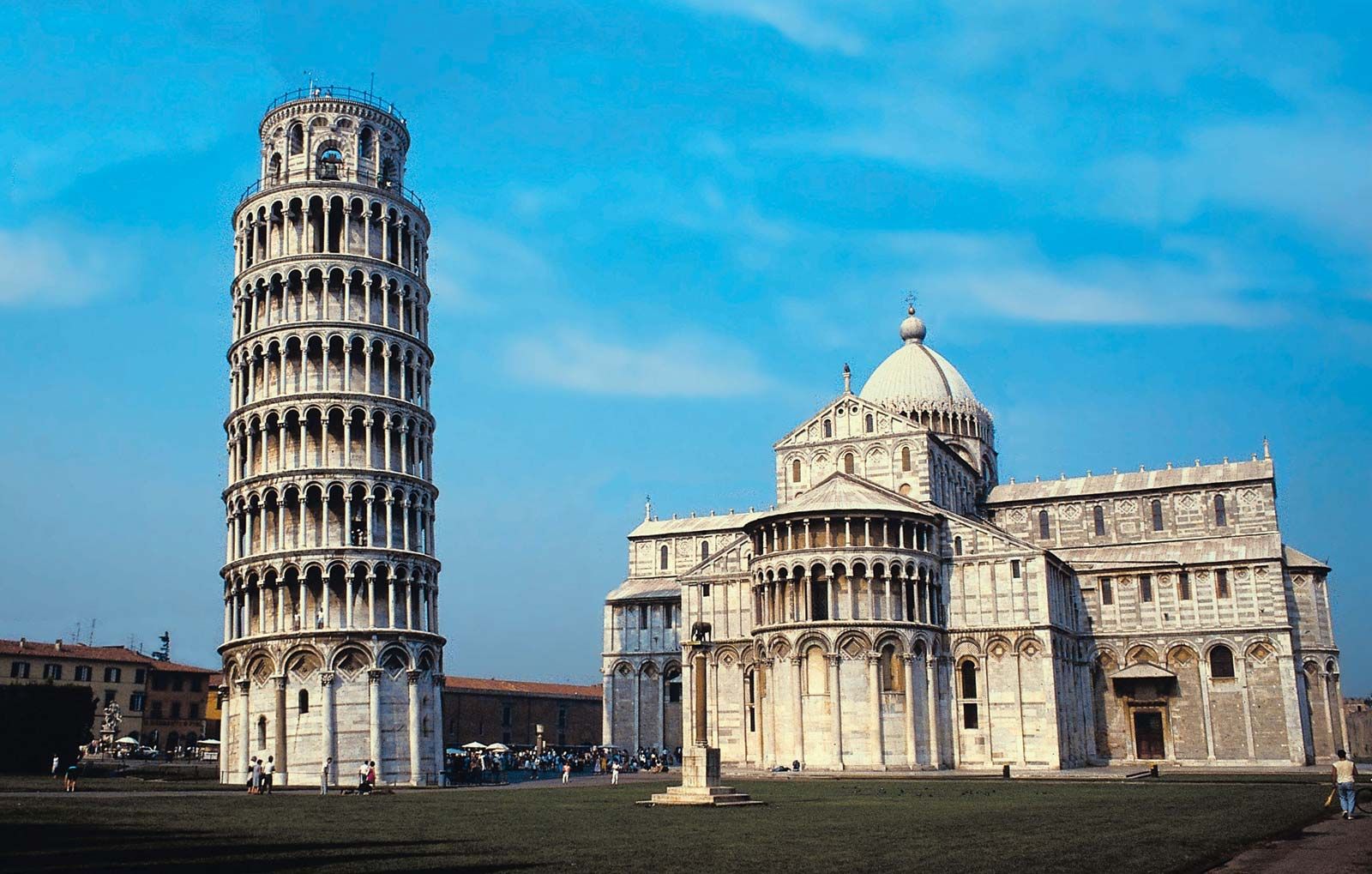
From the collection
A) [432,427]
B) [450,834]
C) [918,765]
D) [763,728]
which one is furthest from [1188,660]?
[450,834]

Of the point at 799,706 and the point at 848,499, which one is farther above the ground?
the point at 848,499

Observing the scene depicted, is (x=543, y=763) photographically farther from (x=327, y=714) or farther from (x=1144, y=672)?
(x=1144, y=672)

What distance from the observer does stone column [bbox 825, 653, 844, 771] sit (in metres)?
63.6

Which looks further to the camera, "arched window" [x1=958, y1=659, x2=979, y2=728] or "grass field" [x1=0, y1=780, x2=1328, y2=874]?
"arched window" [x1=958, y1=659, x2=979, y2=728]

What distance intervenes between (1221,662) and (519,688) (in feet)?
222

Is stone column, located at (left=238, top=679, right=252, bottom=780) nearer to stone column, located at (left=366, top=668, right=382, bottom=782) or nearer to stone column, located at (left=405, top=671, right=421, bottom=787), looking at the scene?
stone column, located at (left=366, top=668, right=382, bottom=782)

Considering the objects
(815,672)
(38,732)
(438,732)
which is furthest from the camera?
(815,672)

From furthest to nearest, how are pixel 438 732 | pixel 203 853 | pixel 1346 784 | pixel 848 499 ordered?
pixel 848 499, pixel 438 732, pixel 1346 784, pixel 203 853

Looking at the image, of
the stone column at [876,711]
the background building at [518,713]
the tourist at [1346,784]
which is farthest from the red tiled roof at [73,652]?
the tourist at [1346,784]

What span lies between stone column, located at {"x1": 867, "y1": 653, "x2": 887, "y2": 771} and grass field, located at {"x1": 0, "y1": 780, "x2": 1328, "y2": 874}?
20.9 metres

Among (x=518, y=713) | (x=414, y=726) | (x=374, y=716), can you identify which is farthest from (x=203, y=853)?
(x=518, y=713)

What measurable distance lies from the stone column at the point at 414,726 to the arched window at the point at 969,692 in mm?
29138

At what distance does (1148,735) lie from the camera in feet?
241

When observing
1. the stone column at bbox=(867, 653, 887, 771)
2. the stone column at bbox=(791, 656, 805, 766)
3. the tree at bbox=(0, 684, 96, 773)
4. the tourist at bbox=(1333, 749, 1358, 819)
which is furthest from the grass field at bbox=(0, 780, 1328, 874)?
the tree at bbox=(0, 684, 96, 773)
